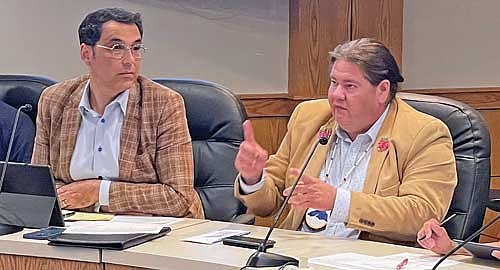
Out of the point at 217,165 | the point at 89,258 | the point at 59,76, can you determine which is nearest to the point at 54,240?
the point at 89,258

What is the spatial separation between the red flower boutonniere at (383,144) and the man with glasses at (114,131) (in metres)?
0.60

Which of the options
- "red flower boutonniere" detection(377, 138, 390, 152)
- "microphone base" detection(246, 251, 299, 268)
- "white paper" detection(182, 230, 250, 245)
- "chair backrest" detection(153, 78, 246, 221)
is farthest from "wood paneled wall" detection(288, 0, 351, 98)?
"microphone base" detection(246, 251, 299, 268)

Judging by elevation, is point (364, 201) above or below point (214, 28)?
below

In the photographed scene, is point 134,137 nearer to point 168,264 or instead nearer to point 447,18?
point 168,264

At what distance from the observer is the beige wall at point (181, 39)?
13.1ft

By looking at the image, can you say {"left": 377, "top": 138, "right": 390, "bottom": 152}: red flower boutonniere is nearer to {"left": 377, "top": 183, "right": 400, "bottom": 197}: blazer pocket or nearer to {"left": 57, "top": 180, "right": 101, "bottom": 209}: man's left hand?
{"left": 377, "top": 183, "right": 400, "bottom": 197}: blazer pocket

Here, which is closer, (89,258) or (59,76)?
(89,258)

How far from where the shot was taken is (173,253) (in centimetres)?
174

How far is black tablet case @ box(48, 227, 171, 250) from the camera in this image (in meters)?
1.79

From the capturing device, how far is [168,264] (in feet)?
5.59

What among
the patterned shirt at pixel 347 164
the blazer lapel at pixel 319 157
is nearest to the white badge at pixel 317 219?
the patterned shirt at pixel 347 164

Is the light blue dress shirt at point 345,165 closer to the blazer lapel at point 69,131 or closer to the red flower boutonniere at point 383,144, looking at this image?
the red flower boutonniere at point 383,144

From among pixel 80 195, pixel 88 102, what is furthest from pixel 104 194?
pixel 88 102

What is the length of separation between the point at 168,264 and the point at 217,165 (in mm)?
1066
